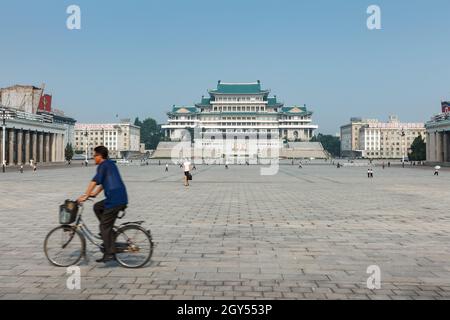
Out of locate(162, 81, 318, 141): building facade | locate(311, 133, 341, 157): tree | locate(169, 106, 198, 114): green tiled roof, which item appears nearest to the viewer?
locate(162, 81, 318, 141): building facade

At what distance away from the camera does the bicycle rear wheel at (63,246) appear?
6637mm

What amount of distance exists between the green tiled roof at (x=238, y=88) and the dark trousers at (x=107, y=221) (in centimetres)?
12708

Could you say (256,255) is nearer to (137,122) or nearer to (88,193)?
(88,193)

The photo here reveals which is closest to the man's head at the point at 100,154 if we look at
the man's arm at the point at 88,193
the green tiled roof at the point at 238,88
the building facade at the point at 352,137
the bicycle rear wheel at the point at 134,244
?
the man's arm at the point at 88,193

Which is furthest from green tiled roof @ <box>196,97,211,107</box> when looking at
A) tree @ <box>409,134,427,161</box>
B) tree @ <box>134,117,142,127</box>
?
tree @ <box>409,134,427,161</box>

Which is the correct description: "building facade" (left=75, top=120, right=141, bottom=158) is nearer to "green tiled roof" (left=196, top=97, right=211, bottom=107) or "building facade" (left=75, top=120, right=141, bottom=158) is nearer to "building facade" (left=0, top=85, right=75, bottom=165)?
"green tiled roof" (left=196, top=97, right=211, bottom=107)

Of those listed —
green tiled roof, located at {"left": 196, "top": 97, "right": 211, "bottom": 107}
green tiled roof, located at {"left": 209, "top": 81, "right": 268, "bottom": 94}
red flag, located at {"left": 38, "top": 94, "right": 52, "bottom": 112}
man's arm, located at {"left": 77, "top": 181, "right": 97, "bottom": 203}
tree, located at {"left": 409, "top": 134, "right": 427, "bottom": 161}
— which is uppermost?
green tiled roof, located at {"left": 209, "top": 81, "right": 268, "bottom": 94}

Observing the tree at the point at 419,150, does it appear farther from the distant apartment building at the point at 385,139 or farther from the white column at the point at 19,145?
the white column at the point at 19,145

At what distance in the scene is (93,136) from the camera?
15525 cm

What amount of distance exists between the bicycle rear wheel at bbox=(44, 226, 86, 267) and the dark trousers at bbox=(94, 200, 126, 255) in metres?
0.47

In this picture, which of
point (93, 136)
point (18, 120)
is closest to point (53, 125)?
point (18, 120)

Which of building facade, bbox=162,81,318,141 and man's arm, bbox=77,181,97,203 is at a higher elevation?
building facade, bbox=162,81,318,141

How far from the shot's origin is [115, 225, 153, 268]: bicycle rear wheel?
21.1 ft
